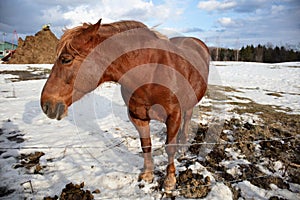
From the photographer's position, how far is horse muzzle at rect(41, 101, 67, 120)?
71.8 inches

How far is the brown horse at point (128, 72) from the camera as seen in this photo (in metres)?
1.81

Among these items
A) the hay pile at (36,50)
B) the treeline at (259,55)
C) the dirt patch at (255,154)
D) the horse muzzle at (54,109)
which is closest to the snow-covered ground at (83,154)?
the dirt patch at (255,154)

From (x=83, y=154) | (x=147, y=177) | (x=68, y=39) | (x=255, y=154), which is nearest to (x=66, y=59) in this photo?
(x=68, y=39)

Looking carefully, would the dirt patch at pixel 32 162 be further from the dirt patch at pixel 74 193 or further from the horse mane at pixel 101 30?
the horse mane at pixel 101 30

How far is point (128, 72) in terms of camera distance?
2.10 m

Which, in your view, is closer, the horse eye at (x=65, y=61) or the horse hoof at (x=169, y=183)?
the horse eye at (x=65, y=61)

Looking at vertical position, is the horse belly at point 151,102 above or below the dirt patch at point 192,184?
above

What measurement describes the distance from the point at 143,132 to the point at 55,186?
1.41 meters

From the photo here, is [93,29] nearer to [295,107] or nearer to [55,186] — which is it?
[55,186]

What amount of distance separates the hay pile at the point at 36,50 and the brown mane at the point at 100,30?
30.1 meters

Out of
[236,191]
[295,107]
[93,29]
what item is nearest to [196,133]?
[236,191]

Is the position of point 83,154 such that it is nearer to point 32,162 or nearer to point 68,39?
point 32,162

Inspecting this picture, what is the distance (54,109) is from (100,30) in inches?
36.0

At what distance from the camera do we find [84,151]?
11.6 feet
